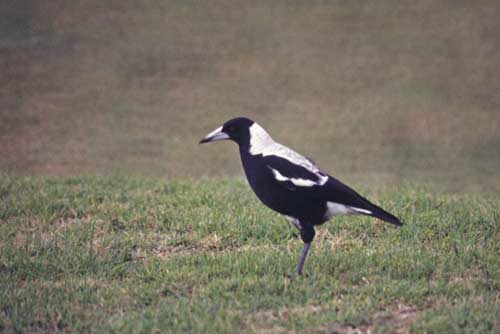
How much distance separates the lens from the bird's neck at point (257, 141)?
624cm

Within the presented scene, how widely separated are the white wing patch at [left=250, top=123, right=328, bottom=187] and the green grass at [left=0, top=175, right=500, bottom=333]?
70 cm

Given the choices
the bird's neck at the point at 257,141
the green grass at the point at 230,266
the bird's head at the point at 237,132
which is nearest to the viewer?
the green grass at the point at 230,266

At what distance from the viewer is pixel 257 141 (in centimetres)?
629

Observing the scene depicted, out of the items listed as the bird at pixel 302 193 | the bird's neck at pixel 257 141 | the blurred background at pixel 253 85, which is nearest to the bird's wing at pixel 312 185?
the bird at pixel 302 193

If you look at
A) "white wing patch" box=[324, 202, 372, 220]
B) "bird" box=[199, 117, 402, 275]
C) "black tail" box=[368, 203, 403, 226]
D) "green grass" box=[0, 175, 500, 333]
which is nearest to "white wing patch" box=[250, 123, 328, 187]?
"bird" box=[199, 117, 402, 275]

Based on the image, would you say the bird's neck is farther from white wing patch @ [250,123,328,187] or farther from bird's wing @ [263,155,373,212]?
bird's wing @ [263,155,373,212]

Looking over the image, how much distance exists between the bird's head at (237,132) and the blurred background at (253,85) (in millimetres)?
6714

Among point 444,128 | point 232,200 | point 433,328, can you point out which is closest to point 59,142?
point 444,128

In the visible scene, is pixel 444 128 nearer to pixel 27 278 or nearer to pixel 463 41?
pixel 463 41

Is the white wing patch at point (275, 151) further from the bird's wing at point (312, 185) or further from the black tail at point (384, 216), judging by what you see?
the black tail at point (384, 216)

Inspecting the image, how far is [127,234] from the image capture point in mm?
7074

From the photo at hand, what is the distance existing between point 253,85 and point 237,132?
527 inches

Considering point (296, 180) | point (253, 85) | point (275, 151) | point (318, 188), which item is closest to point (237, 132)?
point (275, 151)

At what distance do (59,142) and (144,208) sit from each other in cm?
875
